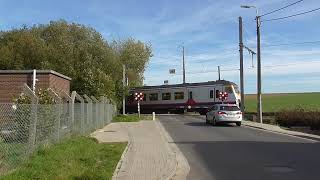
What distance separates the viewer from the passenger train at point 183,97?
58.6 m

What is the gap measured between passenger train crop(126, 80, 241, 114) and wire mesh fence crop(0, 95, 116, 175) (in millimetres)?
38539

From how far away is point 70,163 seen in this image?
13633mm

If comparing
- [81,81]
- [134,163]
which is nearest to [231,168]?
[134,163]

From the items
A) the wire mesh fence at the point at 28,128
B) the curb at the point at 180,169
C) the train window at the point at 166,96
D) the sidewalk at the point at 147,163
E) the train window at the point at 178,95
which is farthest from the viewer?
the train window at the point at 166,96

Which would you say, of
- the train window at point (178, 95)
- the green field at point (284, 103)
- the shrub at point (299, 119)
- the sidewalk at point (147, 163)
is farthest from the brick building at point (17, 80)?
the green field at point (284, 103)

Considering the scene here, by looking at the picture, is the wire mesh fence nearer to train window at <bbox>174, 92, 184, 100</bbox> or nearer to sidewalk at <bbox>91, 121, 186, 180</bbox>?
sidewalk at <bbox>91, 121, 186, 180</bbox>

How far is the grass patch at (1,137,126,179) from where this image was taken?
1152 cm

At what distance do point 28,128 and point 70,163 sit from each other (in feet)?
5.21

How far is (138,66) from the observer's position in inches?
3216

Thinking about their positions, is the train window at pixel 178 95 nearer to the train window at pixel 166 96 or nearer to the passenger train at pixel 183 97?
the passenger train at pixel 183 97

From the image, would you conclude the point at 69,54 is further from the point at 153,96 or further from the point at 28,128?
the point at 28,128

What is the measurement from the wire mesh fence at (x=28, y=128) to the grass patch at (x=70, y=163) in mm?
253

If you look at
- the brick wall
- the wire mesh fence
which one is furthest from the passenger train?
the wire mesh fence

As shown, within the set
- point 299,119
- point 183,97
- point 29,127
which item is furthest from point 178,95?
point 29,127
